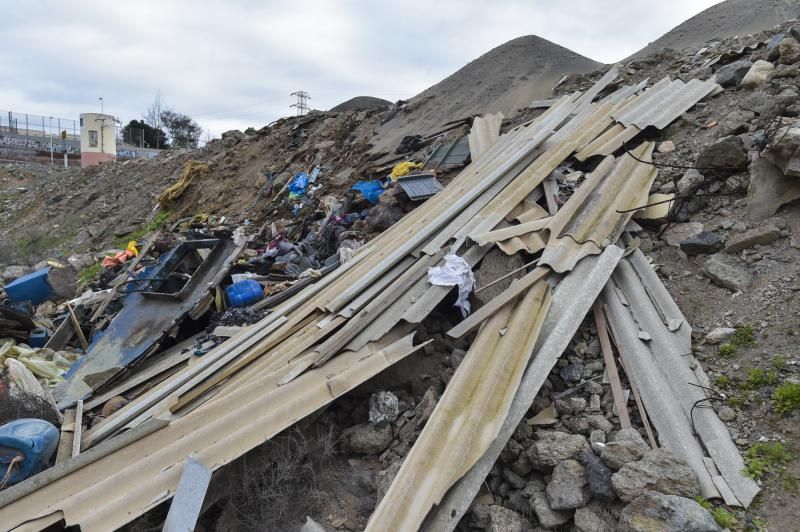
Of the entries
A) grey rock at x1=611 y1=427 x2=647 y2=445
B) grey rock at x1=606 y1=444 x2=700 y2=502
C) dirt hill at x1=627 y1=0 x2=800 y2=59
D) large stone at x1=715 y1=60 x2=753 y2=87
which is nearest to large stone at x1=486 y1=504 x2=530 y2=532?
grey rock at x1=606 y1=444 x2=700 y2=502

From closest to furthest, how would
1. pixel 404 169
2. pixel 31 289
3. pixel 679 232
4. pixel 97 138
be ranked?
pixel 679 232 < pixel 31 289 < pixel 404 169 < pixel 97 138

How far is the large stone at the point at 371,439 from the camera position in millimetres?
3162

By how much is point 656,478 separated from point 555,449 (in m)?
0.50

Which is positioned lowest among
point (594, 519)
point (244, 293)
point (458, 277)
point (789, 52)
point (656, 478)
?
point (594, 519)

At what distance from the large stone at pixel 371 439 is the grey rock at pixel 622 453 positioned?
132 centimetres

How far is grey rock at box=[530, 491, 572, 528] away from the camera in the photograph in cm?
246

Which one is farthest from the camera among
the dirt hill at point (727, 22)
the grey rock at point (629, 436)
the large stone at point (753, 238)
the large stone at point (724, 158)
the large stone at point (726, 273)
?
the dirt hill at point (727, 22)

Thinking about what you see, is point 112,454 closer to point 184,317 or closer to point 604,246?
point 184,317

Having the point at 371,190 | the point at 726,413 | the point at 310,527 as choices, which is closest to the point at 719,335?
the point at 726,413

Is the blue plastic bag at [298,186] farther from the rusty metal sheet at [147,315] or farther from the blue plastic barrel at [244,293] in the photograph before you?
the blue plastic barrel at [244,293]

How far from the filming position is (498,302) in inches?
136

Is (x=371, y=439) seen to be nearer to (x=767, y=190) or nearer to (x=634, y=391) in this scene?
(x=634, y=391)

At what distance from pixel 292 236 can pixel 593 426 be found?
5.76 meters

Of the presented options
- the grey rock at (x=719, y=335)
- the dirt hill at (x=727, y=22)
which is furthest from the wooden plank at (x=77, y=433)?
the dirt hill at (x=727, y=22)
